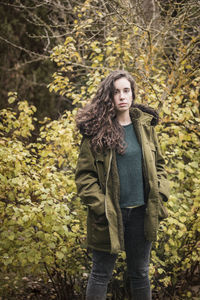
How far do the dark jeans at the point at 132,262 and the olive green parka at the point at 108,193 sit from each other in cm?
7

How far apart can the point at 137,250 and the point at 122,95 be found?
44.3 inches

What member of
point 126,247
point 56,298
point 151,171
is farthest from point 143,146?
point 56,298

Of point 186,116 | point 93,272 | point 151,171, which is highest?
point 186,116

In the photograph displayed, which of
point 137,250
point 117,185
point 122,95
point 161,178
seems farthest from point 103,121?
point 137,250

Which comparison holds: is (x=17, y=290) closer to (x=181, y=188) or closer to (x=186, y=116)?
(x=181, y=188)

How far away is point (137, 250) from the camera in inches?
98.0

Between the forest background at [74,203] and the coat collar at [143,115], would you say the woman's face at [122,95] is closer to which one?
the coat collar at [143,115]

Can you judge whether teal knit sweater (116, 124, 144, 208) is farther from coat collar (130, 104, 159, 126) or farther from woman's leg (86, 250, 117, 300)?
woman's leg (86, 250, 117, 300)

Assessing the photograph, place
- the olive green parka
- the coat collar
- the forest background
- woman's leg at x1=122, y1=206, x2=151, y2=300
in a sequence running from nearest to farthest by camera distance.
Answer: the olive green parka, woman's leg at x1=122, y1=206, x2=151, y2=300, the coat collar, the forest background

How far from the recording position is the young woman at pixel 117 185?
2.35 meters

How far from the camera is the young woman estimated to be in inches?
92.7

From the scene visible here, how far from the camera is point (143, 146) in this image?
2447 millimetres

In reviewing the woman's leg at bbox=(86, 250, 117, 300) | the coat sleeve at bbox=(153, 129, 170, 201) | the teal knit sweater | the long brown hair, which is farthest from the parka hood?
the woman's leg at bbox=(86, 250, 117, 300)

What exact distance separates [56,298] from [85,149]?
79.7 inches
